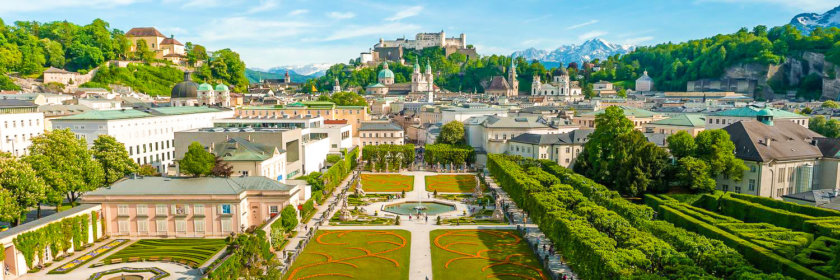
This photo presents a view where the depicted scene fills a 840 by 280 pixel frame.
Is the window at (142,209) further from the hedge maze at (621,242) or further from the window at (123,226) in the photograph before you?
the hedge maze at (621,242)

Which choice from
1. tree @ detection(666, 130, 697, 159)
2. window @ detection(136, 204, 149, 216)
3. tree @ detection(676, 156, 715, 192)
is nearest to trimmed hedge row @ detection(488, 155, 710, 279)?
tree @ detection(676, 156, 715, 192)

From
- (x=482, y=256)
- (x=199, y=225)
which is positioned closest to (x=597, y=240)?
(x=482, y=256)

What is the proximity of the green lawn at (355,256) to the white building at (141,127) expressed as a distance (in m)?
38.4

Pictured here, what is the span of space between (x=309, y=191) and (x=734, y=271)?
39233mm

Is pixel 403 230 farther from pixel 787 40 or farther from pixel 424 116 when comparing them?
pixel 787 40

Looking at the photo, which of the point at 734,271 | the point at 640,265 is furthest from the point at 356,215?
the point at 734,271

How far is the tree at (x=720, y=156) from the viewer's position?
59.0 m

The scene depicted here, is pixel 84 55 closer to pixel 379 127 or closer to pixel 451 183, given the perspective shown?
pixel 379 127

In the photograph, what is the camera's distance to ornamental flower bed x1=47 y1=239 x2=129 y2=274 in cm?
3628

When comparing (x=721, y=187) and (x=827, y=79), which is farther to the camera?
(x=827, y=79)

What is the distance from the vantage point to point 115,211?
43.9m

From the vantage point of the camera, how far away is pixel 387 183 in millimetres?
76000

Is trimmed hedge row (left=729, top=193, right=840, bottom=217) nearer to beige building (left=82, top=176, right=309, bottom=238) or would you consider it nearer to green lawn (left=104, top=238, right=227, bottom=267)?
beige building (left=82, top=176, right=309, bottom=238)

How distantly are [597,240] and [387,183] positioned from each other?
43914 mm
